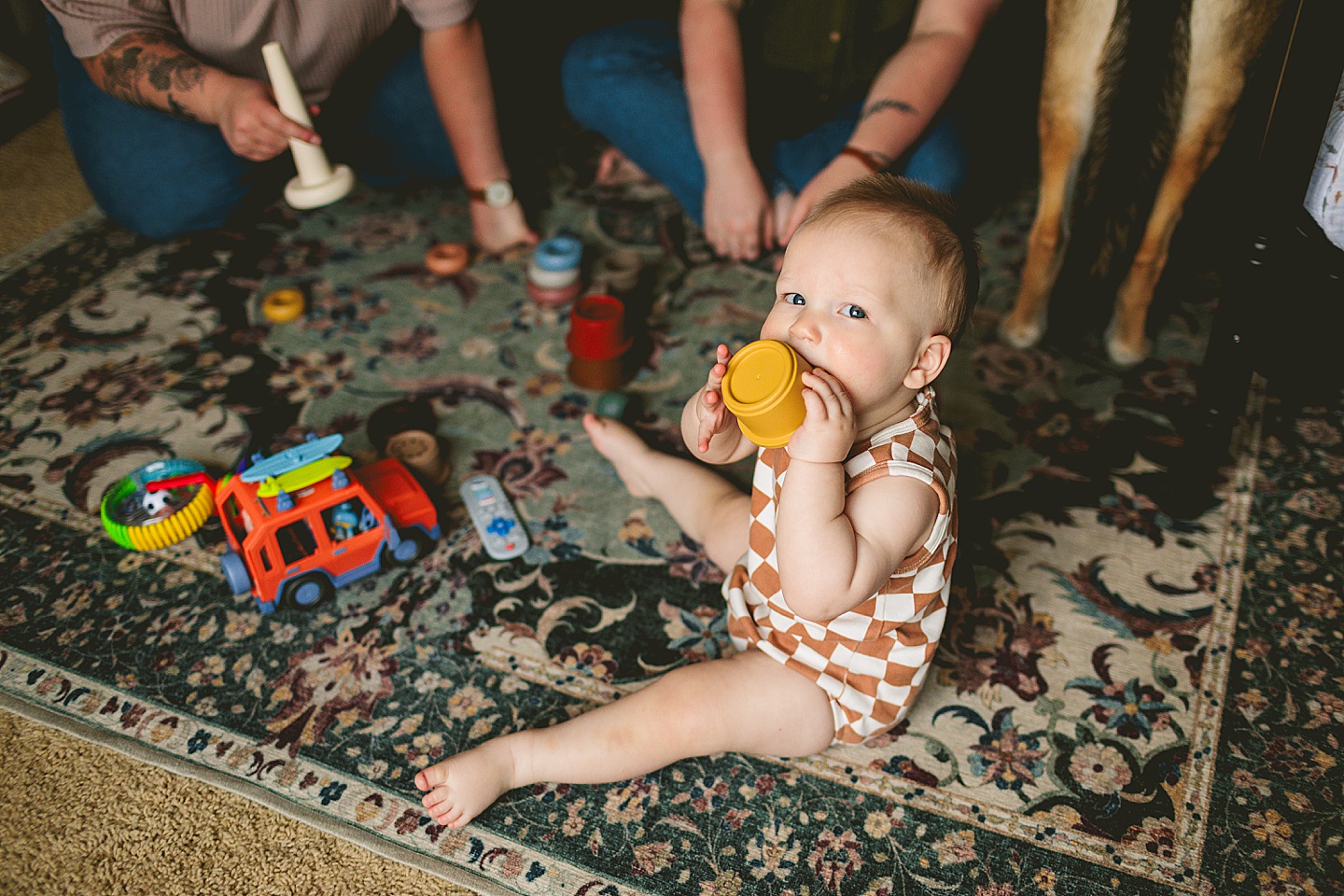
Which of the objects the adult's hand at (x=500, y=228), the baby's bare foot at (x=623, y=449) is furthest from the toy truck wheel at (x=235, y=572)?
the adult's hand at (x=500, y=228)

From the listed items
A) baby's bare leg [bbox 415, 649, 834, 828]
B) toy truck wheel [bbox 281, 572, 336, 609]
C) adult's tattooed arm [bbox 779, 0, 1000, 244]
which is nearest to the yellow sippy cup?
baby's bare leg [bbox 415, 649, 834, 828]

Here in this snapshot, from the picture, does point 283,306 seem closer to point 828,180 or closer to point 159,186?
point 159,186

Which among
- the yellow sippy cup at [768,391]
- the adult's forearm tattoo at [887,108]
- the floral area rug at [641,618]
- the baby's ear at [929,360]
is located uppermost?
the yellow sippy cup at [768,391]

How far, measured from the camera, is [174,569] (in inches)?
38.8

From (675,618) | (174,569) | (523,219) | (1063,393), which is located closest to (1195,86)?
(1063,393)

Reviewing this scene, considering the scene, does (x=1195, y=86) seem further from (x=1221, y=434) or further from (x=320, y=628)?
(x=320, y=628)

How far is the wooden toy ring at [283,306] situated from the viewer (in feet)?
4.38

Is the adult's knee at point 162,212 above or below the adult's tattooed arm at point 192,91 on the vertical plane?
below

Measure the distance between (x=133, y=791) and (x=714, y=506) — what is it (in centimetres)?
64

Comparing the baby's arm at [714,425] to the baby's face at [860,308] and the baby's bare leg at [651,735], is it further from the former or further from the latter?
the baby's bare leg at [651,735]

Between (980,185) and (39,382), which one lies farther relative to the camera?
(980,185)

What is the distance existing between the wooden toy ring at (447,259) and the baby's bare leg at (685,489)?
0.47 m

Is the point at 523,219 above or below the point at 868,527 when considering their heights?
below

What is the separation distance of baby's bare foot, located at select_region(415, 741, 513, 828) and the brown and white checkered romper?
0.86 ft
